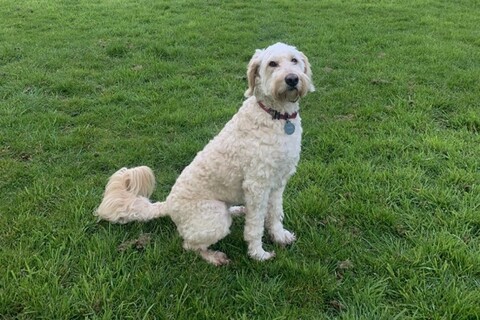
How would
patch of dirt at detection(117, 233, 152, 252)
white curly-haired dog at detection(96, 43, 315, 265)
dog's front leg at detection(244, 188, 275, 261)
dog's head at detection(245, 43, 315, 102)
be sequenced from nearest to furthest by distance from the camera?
dog's head at detection(245, 43, 315, 102) → white curly-haired dog at detection(96, 43, 315, 265) → dog's front leg at detection(244, 188, 275, 261) → patch of dirt at detection(117, 233, 152, 252)

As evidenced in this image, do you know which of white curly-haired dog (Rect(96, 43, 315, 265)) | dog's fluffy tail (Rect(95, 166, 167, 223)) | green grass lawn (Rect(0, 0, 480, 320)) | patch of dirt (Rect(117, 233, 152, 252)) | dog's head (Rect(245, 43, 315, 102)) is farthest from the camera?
dog's fluffy tail (Rect(95, 166, 167, 223))

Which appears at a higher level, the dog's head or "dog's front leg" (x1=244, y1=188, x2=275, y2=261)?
the dog's head

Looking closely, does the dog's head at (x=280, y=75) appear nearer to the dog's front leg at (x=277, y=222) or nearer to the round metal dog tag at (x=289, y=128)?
the round metal dog tag at (x=289, y=128)

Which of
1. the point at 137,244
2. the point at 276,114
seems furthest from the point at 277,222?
the point at 137,244

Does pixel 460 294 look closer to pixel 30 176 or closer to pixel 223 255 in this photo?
pixel 223 255

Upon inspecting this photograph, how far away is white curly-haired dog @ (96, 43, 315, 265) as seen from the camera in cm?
380

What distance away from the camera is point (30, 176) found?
17.2 feet

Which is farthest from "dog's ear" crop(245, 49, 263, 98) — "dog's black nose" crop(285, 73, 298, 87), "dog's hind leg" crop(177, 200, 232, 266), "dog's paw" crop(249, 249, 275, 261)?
"dog's paw" crop(249, 249, 275, 261)

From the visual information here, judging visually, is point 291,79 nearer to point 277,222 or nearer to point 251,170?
point 251,170

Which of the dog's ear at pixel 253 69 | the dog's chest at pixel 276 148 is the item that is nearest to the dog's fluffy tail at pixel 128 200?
the dog's chest at pixel 276 148

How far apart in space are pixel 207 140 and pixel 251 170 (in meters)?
2.38

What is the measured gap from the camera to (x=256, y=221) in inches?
156

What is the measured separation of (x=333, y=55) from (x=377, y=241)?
5933 mm

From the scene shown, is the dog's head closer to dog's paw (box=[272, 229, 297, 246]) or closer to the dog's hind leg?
the dog's hind leg
